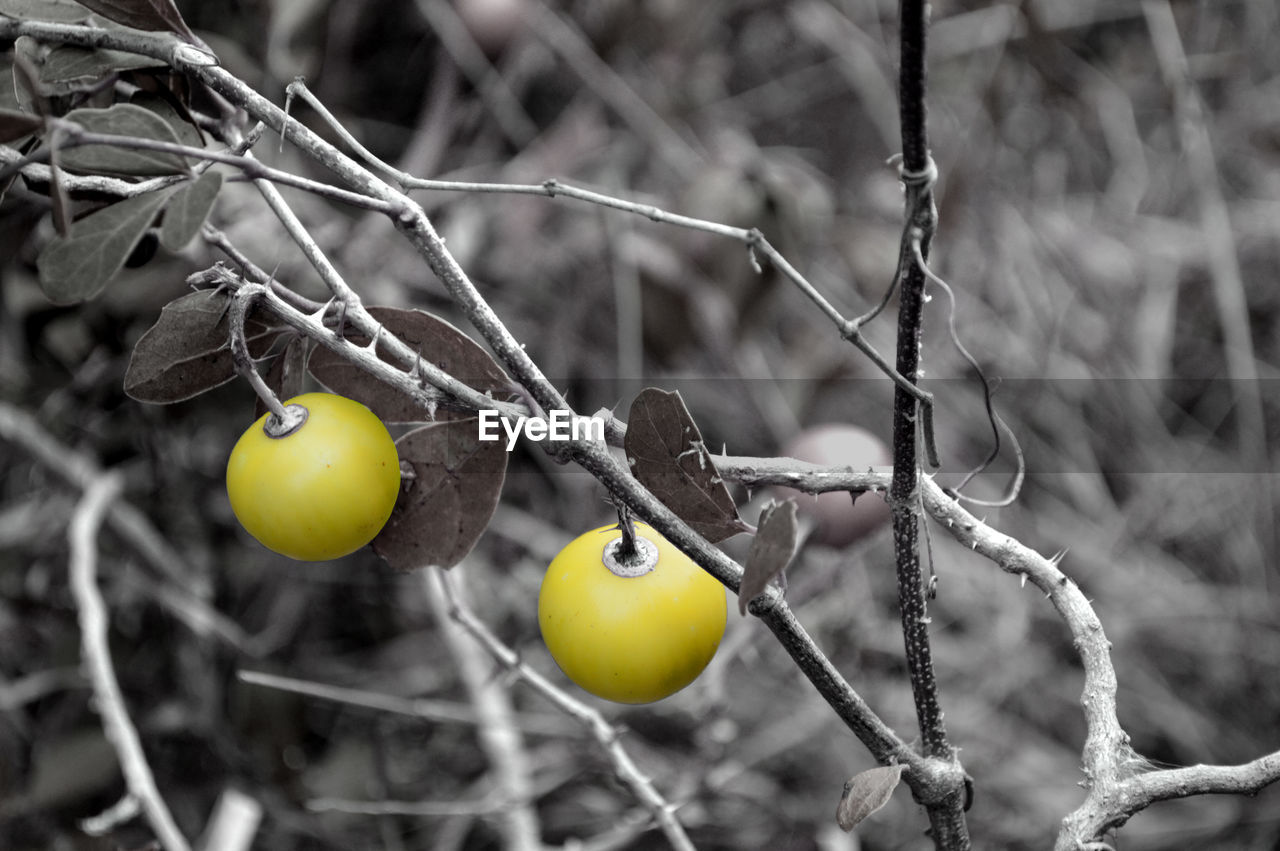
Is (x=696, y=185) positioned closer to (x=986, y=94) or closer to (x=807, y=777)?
(x=986, y=94)

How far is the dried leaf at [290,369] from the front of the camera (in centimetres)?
58

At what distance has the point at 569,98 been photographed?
6.79 ft

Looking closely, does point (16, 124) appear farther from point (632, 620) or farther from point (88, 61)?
point (632, 620)

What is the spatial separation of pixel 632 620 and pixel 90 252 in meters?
0.33

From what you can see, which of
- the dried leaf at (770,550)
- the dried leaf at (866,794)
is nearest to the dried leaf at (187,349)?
the dried leaf at (770,550)

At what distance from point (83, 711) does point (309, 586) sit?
0.35 metres

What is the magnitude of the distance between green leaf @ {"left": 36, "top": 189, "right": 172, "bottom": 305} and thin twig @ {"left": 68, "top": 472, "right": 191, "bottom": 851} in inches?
21.9

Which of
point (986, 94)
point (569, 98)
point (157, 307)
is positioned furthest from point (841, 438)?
point (569, 98)

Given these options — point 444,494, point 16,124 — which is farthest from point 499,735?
point 16,124

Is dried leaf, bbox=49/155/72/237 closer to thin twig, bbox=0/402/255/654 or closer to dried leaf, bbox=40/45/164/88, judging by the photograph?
dried leaf, bbox=40/45/164/88

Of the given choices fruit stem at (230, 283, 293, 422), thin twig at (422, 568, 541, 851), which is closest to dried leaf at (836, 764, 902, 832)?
fruit stem at (230, 283, 293, 422)

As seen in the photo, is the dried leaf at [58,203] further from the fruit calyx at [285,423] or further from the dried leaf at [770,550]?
the dried leaf at [770,550]

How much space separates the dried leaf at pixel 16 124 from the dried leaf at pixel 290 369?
6.6 inches

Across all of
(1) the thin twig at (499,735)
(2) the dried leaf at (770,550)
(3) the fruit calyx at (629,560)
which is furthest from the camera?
(1) the thin twig at (499,735)
